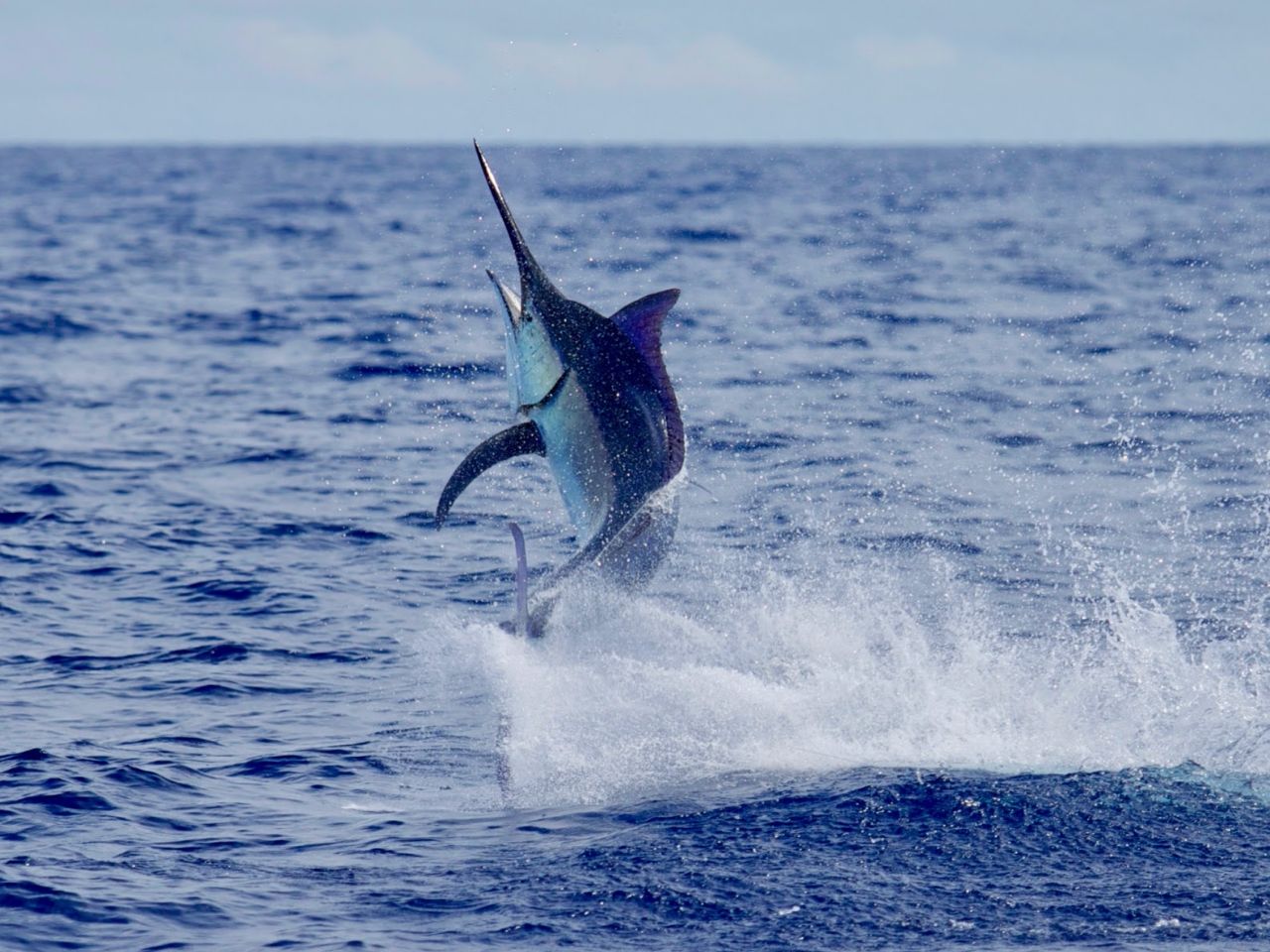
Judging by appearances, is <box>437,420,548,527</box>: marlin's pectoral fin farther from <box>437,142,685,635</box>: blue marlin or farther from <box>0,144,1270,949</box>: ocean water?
<box>0,144,1270,949</box>: ocean water

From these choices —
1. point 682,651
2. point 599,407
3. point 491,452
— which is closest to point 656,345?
point 599,407

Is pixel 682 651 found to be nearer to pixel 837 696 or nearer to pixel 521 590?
pixel 837 696

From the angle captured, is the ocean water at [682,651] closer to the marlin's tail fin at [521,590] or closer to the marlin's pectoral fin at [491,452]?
the marlin's tail fin at [521,590]

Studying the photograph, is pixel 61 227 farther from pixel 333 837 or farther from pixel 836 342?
pixel 333 837

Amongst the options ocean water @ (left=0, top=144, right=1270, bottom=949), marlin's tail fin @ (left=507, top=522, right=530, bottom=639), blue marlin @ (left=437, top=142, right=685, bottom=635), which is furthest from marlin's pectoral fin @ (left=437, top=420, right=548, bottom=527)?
ocean water @ (left=0, top=144, right=1270, bottom=949)

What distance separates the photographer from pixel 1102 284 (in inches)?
1449

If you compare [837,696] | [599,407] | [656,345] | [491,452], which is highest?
[656,345]

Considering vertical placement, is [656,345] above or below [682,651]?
above

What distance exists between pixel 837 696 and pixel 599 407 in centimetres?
290

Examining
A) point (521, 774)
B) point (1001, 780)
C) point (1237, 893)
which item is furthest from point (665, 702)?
point (1237, 893)

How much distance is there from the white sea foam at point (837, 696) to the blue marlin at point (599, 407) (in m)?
0.66

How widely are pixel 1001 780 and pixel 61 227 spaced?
5733cm

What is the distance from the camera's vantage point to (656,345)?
10.2 m

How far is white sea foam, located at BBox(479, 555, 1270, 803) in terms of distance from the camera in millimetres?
10688
